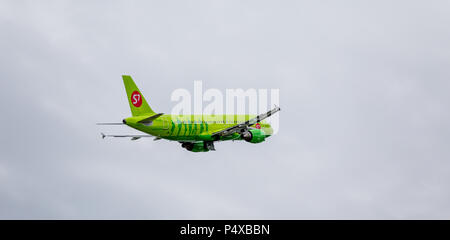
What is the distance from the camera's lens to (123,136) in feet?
352

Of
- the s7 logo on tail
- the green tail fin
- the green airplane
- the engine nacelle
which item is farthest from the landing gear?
the s7 logo on tail

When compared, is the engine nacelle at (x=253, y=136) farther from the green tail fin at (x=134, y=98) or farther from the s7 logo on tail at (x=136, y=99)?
the s7 logo on tail at (x=136, y=99)

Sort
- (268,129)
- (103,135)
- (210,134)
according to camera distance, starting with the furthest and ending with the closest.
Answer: (268,129)
(210,134)
(103,135)

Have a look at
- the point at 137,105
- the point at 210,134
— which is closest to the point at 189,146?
the point at 210,134

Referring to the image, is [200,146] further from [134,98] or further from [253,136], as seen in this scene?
[134,98]

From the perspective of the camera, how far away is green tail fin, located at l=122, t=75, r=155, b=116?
348ft

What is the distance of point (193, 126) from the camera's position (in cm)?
11038

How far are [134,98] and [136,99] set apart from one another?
0.28 meters

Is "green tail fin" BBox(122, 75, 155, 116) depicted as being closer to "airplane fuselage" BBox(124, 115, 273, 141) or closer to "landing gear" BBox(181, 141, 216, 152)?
"airplane fuselage" BBox(124, 115, 273, 141)

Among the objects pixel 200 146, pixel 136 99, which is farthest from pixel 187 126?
pixel 136 99

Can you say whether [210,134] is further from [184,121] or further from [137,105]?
[137,105]

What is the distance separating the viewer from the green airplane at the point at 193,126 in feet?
347

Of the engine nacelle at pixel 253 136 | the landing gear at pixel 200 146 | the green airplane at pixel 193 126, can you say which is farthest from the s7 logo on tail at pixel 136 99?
the engine nacelle at pixel 253 136

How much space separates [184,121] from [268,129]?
15.4 metres
